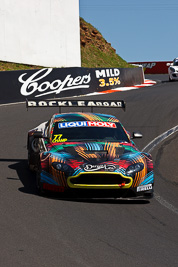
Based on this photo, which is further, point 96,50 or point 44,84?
point 96,50

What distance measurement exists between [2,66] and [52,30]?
17.7ft

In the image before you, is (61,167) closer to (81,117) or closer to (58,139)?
(58,139)

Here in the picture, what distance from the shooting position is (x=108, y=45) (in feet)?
163

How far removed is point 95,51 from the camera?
4538cm

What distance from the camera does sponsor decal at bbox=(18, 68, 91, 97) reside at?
22.6 metres

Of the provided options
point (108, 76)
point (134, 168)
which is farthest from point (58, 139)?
point (108, 76)

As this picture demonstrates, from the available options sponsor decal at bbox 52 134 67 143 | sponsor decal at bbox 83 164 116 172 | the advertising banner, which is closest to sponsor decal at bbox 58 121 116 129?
sponsor decal at bbox 52 134 67 143

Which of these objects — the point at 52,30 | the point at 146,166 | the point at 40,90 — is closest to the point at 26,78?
the point at 40,90

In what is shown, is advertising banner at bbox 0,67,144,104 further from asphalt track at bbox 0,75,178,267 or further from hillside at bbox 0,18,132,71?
hillside at bbox 0,18,132,71

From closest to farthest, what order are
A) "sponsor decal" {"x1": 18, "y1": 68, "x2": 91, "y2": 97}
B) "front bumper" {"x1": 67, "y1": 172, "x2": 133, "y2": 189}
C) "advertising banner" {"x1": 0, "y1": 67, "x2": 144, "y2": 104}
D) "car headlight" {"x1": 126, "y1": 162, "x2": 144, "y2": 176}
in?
"front bumper" {"x1": 67, "y1": 172, "x2": 133, "y2": 189}, "car headlight" {"x1": 126, "y1": 162, "x2": 144, "y2": 176}, "advertising banner" {"x1": 0, "y1": 67, "x2": 144, "y2": 104}, "sponsor decal" {"x1": 18, "y1": 68, "x2": 91, "y2": 97}

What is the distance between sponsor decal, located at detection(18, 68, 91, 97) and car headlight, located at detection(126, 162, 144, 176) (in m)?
14.5

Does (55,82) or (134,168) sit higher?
(55,82)

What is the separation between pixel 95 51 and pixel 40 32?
1346 centimetres

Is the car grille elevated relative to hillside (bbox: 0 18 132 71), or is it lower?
lower
